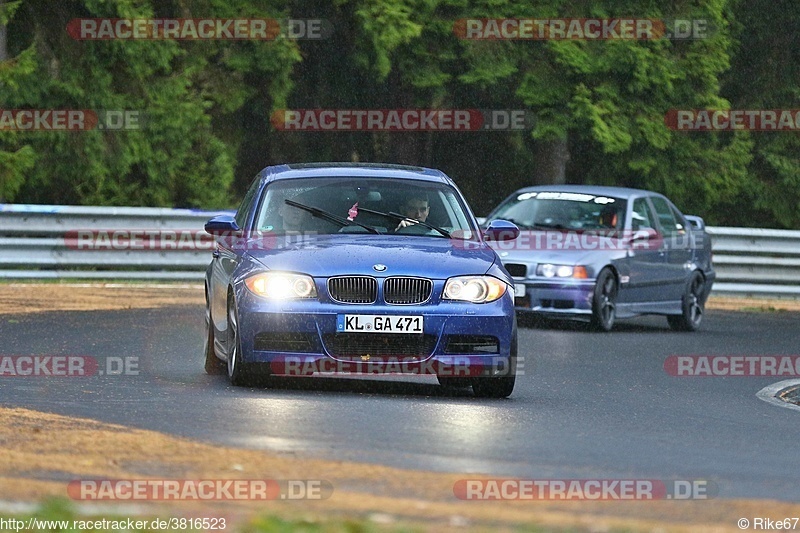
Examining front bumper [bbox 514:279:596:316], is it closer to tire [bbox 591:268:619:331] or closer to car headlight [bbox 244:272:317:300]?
tire [bbox 591:268:619:331]

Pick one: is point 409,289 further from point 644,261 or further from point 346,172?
point 644,261

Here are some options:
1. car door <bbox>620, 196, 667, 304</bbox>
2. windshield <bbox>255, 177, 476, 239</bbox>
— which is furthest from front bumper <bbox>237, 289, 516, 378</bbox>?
car door <bbox>620, 196, 667, 304</bbox>

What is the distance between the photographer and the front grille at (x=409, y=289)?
11.8 metres

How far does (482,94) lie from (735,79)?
6464 millimetres

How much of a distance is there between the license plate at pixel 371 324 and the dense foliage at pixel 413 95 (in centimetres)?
1438

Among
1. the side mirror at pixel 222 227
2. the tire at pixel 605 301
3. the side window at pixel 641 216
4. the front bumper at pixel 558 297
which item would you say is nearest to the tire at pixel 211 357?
the side mirror at pixel 222 227

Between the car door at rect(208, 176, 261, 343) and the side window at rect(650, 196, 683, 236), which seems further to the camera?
the side window at rect(650, 196, 683, 236)

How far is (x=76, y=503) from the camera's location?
23.4 feet

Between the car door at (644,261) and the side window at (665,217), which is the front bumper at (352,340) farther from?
the side window at (665,217)

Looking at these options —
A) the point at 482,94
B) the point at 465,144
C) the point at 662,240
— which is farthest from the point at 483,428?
the point at 465,144

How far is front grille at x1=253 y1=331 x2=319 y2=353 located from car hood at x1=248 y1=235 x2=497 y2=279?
0.41m

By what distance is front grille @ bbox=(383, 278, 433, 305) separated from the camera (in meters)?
11.8

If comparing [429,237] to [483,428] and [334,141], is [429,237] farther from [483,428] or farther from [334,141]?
[334,141]

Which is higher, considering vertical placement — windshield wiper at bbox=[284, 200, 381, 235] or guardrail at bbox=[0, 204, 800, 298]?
windshield wiper at bbox=[284, 200, 381, 235]
